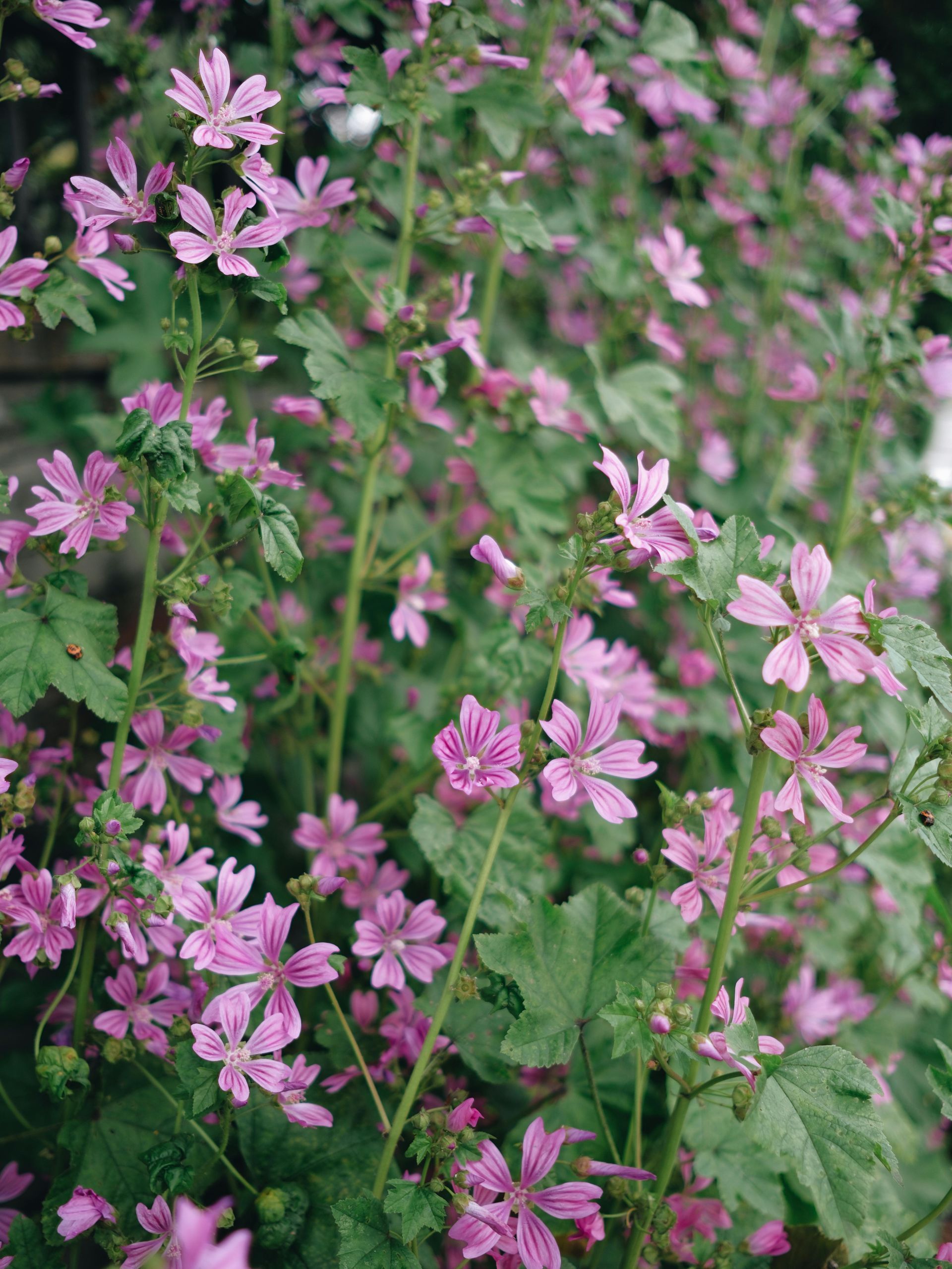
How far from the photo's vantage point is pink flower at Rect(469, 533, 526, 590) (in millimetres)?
995

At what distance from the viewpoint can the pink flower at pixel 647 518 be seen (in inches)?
38.2

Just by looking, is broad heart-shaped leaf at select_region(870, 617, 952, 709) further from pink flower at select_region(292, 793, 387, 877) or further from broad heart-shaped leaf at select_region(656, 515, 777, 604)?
pink flower at select_region(292, 793, 387, 877)

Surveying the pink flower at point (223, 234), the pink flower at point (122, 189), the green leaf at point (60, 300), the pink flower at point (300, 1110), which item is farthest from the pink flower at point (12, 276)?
the pink flower at point (300, 1110)

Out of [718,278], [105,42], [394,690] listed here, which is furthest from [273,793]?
[718,278]

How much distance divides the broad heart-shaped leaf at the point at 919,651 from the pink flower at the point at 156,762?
87 cm

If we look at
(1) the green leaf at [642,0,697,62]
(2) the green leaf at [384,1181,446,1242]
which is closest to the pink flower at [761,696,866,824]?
(2) the green leaf at [384,1181,446,1242]

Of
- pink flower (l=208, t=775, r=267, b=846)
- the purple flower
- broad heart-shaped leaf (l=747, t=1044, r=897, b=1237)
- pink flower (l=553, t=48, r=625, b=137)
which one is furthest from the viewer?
pink flower (l=553, t=48, r=625, b=137)

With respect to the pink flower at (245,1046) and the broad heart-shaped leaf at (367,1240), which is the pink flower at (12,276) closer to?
the pink flower at (245,1046)

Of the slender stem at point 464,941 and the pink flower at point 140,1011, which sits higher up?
the slender stem at point 464,941

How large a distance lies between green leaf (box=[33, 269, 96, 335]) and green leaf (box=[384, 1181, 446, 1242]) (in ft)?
3.55

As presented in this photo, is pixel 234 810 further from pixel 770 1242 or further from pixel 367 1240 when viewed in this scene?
pixel 770 1242

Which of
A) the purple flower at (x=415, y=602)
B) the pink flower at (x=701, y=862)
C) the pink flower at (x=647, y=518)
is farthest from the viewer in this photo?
the purple flower at (x=415, y=602)

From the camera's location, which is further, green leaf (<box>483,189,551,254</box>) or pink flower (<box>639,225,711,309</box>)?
pink flower (<box>639,225,711,309</box>)

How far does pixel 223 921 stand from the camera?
1.06 metres
